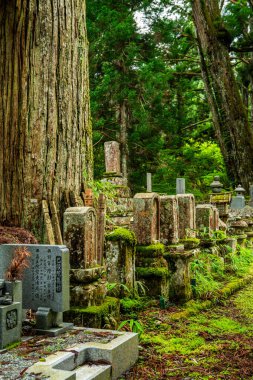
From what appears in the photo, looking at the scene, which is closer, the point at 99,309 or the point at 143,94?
the point at 99,309

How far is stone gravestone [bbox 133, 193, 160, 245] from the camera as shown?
4.94 metres

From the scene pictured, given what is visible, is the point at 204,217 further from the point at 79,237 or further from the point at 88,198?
the point at 79,237

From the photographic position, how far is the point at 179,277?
16.3 feet

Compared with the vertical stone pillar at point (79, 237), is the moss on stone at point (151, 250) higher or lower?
lower

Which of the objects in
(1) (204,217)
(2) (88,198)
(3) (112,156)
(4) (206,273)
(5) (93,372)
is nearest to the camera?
(5) (93,372)

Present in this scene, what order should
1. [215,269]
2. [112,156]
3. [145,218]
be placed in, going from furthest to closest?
[112,156] < [215,269] < [145,218]

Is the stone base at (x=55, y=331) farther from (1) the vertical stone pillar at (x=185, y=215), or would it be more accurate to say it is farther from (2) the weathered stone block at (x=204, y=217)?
(2) the weathered stone block at (x=204, y=217)

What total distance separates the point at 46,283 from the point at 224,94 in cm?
1262

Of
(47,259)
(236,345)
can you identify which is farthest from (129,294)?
(47,259)

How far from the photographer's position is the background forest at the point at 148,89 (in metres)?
13.9

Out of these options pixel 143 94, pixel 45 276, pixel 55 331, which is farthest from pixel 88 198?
pixel 143 94

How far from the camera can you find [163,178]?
605 inches

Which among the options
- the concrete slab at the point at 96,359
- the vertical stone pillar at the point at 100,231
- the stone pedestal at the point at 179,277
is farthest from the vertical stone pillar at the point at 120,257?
the concrete slab at the point at 96,359

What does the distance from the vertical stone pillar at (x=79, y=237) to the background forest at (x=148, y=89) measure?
402 inches
